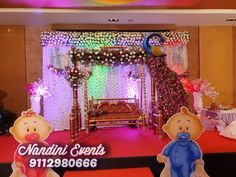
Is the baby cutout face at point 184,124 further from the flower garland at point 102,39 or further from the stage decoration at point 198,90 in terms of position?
the flower garland at point 102,39

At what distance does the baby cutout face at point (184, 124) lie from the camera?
3.71m

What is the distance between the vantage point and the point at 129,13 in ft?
20.9

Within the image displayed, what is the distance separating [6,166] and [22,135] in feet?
2.75

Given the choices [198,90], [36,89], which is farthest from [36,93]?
[198,90]

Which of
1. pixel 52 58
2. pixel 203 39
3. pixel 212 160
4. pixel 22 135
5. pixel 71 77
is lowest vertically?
pixel 212 160

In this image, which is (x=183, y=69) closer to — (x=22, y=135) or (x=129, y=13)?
(x=129, y=13)

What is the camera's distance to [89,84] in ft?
23.9

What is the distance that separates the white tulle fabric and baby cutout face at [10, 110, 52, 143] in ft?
11.5

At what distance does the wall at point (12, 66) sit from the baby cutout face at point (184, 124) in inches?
199

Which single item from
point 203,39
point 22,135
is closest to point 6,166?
point 22,135

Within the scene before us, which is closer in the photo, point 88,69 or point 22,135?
point 22,135

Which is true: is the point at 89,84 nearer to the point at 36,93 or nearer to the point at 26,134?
the point at 36,93

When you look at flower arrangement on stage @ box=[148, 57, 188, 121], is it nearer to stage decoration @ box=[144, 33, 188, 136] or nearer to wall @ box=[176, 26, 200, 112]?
stage decoration @ box=[144, 33, 188, 136]

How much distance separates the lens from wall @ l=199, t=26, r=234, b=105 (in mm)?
8109
